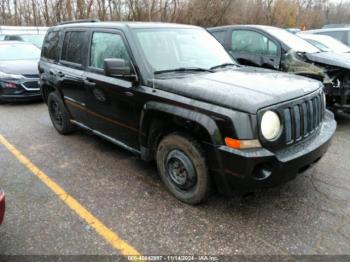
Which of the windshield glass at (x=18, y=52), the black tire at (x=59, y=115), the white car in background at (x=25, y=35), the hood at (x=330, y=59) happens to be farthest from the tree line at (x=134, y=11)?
the hood at (x=330, y=59)

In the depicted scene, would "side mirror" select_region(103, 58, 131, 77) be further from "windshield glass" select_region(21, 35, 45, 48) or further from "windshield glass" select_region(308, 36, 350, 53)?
"windshield glass" select_region(21, 35, 45, 48)

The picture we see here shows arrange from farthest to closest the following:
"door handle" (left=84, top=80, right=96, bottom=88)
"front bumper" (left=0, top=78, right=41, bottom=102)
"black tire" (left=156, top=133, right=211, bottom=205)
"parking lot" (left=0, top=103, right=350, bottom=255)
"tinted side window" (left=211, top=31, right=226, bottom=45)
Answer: "front bumper" (left=0, top=78, right=41, bottom=102) → "tinted side window" (left=211, top=31, right=226, bottom=45) → "door handle" (left=84, top=80, right=96, bottom=88) → "black tire" (left=156, top=133, right=211, bottom=205) → "parking lot" (left=0, top=103, right=350, bottom=255)

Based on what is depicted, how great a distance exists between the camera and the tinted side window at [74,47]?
4.43m

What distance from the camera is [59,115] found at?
5496 millimetres

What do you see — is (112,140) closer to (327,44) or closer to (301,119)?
(301,119)

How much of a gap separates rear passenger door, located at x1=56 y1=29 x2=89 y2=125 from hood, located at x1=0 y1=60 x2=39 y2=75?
3.22 meters

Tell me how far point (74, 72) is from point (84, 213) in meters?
2.18

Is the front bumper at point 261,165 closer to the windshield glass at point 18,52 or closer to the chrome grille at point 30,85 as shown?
the chrome grille at point 30,85

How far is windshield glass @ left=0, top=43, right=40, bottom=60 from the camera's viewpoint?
8633 millimetres

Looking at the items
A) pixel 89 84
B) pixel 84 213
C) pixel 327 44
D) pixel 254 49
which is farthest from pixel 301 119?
pixel 327 44

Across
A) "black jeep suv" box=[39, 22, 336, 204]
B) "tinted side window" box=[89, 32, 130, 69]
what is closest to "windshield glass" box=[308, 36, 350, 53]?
"black jeep suv" box=[39, 22, 336, 204]

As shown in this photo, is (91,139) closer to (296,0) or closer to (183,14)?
(183,14)

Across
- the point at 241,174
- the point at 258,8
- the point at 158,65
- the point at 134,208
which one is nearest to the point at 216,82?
the point at 158,65

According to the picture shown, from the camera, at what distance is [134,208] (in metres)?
3.32
